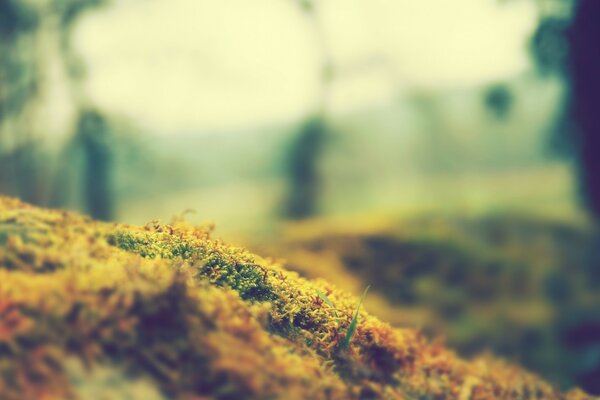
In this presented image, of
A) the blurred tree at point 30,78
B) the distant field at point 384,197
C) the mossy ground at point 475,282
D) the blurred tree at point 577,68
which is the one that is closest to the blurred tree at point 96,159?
the blurred tree at point 30,78

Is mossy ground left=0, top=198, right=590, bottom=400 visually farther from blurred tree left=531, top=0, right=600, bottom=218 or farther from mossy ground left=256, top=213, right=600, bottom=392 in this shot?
blurred tree left=531, top=0, right=600, bottom=218

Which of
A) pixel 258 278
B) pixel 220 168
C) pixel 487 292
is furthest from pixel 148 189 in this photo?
pixel 258 278

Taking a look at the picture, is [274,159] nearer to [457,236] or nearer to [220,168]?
[220,168]

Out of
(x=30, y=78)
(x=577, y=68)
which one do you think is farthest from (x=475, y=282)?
(x=30, y=78)

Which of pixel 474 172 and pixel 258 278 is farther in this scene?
pixel 474 172

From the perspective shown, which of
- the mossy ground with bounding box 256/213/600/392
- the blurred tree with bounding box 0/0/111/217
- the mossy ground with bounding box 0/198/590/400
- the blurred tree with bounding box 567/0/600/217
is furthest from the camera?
the blurred tree with bounding box 0/0/111/217

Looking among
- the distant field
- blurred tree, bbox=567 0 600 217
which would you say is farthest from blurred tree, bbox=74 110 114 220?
blurred tree, bbox=567 0 600 217

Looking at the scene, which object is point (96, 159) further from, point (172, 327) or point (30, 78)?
point (172, 327)

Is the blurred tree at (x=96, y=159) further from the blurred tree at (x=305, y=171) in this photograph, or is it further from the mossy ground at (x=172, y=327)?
the mossy ground at (x=172, y=327)
